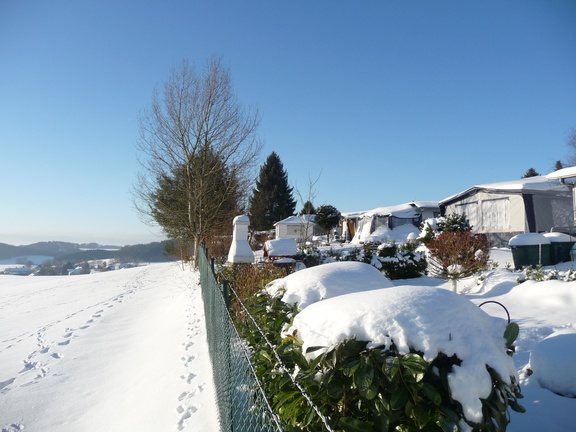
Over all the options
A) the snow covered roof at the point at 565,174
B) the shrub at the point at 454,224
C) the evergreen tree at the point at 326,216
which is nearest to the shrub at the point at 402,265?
the shrub at the point at 454,224

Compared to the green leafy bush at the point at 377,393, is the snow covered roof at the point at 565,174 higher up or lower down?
higher up

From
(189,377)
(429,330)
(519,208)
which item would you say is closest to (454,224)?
(519,208)

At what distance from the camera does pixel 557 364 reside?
3324mm

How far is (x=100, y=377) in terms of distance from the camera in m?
5.05

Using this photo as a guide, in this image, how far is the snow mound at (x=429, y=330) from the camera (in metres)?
1.68

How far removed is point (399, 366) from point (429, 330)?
0.79 ft

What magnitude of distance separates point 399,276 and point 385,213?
1738cm

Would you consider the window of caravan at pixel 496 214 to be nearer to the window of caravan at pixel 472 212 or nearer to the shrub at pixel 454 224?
the window of caravan at pixel 472 212

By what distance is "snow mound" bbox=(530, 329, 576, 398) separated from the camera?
3.26 meters

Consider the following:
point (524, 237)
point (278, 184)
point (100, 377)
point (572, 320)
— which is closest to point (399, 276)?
point (524, 237)

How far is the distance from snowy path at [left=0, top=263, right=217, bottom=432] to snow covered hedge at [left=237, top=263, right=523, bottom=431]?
169 cm

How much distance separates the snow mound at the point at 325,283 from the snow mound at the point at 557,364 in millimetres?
1547

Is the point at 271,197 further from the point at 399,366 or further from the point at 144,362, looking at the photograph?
the point at 399,366

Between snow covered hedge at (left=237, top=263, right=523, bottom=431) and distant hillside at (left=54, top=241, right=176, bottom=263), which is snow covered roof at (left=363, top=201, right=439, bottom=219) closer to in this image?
distant hillside at (left=54, top=241, right=176, bottom=263)
